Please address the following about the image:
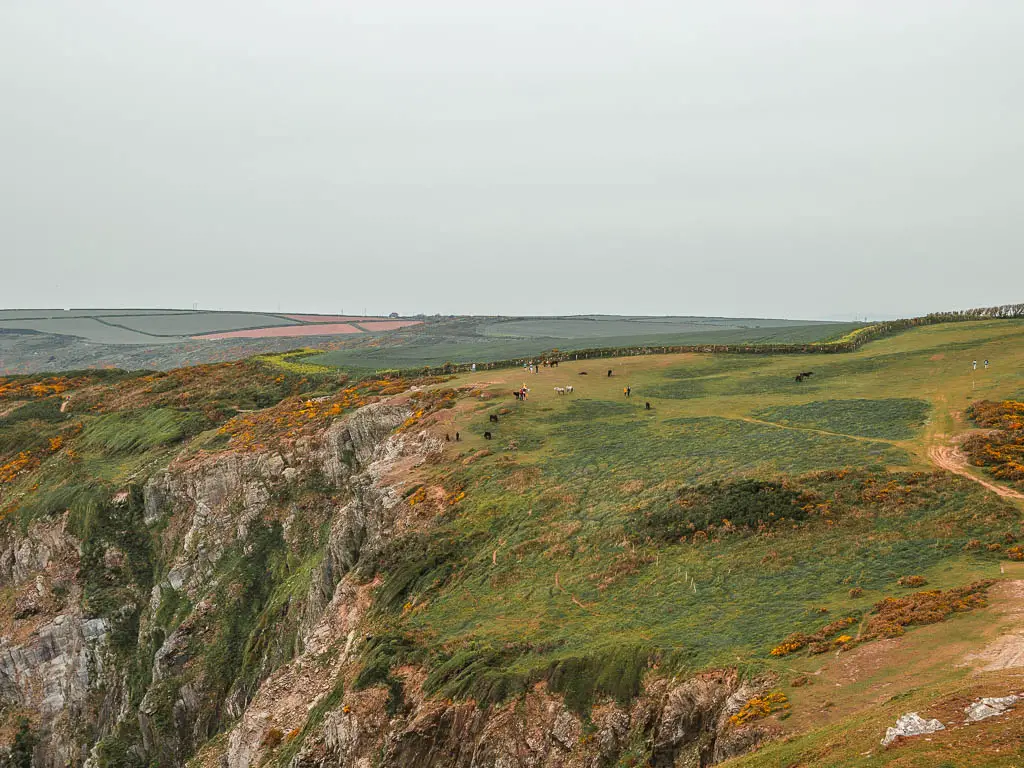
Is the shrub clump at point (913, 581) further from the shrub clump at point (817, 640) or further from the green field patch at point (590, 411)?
the green field patch at point (590, 411)

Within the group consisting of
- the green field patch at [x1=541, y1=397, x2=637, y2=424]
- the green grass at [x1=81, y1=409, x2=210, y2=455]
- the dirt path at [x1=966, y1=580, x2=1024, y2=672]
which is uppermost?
the green field patch at [x1=541, y1=397, x2=637, y2=424]

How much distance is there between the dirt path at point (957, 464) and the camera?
3530 cm

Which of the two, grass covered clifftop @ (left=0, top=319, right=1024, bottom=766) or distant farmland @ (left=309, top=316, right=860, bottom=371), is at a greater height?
distant farmland @ (left=309, top=316, right=860, bottom=371)

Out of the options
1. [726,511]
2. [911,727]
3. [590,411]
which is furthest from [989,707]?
[590,411]

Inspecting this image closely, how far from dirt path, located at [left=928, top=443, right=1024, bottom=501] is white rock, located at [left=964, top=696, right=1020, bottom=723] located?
969 inches

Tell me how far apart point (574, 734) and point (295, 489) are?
1919 inches

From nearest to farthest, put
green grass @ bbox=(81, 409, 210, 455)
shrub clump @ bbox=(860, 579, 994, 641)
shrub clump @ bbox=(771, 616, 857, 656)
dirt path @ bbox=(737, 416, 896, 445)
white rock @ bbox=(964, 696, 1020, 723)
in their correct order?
1. white rock @ bbox=(964, 696, 1020, 723)
2. shrub clump @ bbox=(860, 579, 994, 641)
3. shrub clump @ bbox=(771, 616, 857, 656)
4. dirt path @ bbox=(737, 416, 896, 445)
5. green grass @ bbox=(81, 409, 210, 455)

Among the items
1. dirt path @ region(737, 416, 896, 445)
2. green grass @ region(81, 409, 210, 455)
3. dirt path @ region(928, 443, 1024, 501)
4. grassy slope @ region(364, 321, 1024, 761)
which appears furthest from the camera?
green grass @ region(81, 409, 210, 455)

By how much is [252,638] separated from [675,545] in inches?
1588

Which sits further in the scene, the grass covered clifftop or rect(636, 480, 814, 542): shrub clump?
rect(636, 480, 814, 542): shrub clump

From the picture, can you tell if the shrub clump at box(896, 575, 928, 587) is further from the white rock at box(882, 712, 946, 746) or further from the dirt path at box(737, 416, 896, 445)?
the dirt path at box(737, 416, 896, 445)

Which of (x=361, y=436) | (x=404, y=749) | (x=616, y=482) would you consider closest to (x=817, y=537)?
(x=616, y=482)

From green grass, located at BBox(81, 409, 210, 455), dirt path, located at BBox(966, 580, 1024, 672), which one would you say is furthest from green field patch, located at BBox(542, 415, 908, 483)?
green grass, located at BBox(81, 409, 210, 455)

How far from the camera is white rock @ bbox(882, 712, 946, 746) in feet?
50.1
